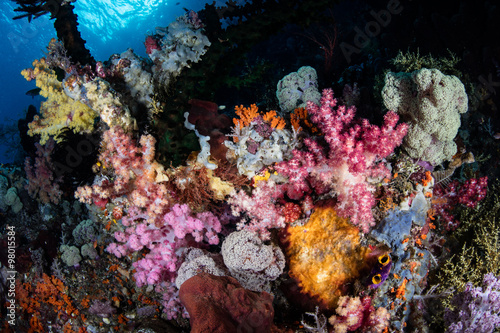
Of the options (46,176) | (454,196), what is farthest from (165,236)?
(454,196)

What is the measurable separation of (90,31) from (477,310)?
1996 inches

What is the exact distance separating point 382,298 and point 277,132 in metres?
3.02

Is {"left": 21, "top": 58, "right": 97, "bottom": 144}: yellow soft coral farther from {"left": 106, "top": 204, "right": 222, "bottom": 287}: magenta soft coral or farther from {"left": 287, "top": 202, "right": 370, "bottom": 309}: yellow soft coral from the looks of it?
{"left": 287, "top": 202, "right": 370, "bottom": 309}: yellow soft coral

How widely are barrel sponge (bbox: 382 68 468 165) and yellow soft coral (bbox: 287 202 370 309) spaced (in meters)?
1.74

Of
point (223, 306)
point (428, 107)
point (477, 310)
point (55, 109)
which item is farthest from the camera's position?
point (55, 109)

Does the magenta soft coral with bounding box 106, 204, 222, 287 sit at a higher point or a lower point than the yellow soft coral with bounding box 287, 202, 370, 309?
higher

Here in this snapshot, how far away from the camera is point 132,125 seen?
4.86 meters

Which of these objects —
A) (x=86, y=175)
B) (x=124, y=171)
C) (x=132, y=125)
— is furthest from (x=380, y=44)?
(x=86, y=175)

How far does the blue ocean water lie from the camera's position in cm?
3247

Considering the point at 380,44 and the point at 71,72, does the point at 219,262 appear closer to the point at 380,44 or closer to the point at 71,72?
the point at 71,72

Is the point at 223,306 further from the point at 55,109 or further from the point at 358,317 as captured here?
the point at 55,109

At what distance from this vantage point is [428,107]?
11.8 feet
